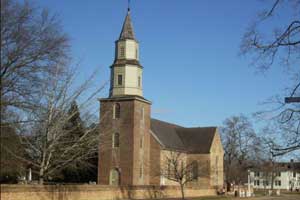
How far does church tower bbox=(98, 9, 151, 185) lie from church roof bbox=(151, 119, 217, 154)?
12114 millimetres

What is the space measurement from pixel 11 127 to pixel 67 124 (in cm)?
→ 945

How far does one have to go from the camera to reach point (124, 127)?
209 ft

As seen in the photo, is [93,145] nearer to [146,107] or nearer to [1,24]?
[1,24]

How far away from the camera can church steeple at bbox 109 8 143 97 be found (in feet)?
201

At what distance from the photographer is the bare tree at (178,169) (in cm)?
5703

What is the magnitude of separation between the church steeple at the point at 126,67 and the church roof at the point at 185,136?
14.2 meters

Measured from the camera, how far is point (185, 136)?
85500mm

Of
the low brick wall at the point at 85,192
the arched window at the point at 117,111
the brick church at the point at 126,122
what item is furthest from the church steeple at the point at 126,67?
the low brick wall at the point at 85,192

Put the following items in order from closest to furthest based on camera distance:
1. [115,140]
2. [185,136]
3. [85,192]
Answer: [85,192] < [115,140] < [185,136]

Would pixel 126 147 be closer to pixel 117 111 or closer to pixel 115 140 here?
pixel 115 140

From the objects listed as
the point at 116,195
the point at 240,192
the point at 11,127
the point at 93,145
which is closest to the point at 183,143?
the point at 240,192

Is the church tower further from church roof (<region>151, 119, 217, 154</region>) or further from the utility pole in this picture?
the utility pole

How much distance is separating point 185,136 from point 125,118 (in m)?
24.1

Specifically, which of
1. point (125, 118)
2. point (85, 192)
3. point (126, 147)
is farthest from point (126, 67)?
point (85, 192)
